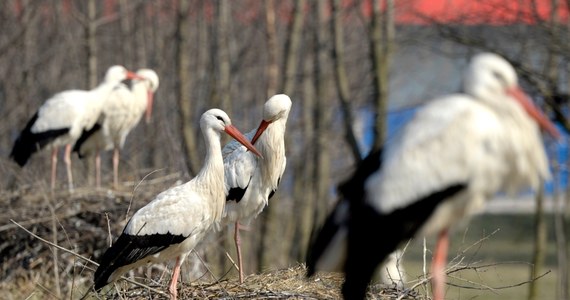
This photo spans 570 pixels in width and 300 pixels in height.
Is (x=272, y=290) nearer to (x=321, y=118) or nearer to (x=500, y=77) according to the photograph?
(x=500, y=77)

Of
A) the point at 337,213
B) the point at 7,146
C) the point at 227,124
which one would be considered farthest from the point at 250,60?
the point at 337,213

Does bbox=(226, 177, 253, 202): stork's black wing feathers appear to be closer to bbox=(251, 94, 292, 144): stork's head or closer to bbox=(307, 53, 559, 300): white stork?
bbox=(251, 94, 292, 144): stork's head

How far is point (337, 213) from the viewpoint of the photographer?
16.8ft

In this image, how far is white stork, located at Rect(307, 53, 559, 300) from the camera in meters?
4.88

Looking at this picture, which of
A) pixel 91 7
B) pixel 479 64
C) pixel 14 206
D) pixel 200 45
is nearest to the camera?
pixel 479 64

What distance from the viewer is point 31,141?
11.5 m

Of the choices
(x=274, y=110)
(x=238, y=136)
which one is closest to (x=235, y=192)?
(x=274, y=110)

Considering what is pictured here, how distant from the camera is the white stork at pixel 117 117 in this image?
38.5 ft

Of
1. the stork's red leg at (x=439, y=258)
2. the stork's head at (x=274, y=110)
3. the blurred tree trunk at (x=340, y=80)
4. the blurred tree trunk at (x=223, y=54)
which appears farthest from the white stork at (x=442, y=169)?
the blurred tree trunk at (x=223, y=54)

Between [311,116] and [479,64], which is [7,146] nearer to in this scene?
[311,116]

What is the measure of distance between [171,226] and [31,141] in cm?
501

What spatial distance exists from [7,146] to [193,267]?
8496 mm


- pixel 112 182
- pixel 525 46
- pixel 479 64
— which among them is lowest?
pixel 112 182

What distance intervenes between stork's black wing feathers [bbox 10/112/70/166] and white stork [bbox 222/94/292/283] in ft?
12.1
